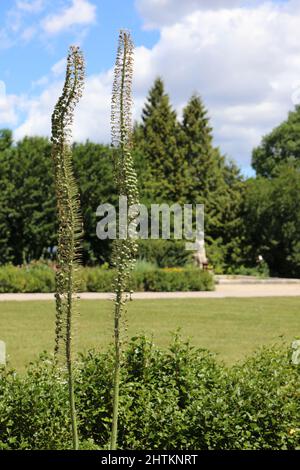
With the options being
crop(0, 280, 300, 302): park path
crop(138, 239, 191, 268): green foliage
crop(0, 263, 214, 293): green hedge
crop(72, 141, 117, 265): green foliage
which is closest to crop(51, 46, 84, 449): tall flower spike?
crop(0, 280, 300, 302): park path

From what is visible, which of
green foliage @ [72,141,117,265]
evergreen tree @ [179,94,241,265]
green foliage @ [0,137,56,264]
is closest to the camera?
green foliage @ [0,137,56,264]

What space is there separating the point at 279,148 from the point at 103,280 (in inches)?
1048

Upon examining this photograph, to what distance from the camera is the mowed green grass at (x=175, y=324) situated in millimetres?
9477

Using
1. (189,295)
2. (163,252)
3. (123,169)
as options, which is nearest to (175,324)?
(189,295)

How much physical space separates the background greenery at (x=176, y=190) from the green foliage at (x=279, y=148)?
72 mm

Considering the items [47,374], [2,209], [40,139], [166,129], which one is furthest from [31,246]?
[47,374]

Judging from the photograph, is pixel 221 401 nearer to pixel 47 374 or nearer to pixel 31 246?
pixel 47 374

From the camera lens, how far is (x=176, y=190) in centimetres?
3253

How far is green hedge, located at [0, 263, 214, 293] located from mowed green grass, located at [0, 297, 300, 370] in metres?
2.63

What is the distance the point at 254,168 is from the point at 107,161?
838 inches

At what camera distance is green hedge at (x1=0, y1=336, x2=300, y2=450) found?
14.1 ft

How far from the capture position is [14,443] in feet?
14.1

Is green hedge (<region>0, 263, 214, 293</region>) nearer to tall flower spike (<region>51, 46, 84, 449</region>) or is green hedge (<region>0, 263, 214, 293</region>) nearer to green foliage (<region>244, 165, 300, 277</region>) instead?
green foliage (<region>244, 165, 300, 277</region>)
